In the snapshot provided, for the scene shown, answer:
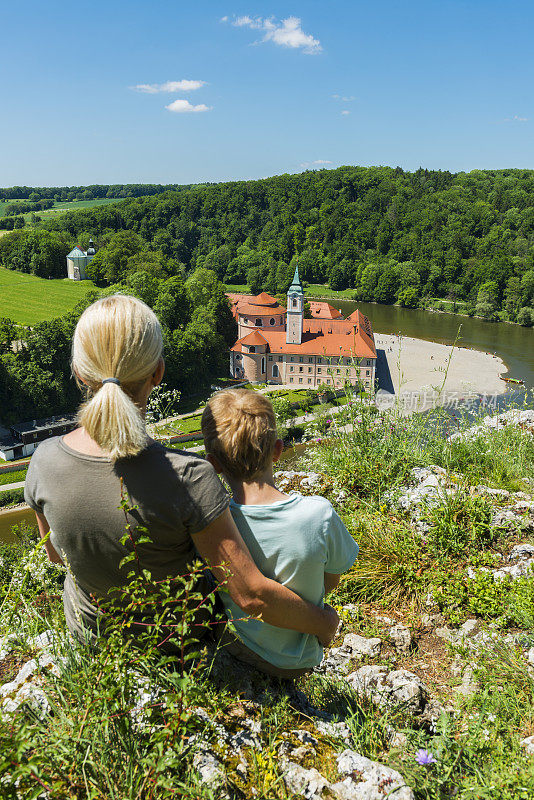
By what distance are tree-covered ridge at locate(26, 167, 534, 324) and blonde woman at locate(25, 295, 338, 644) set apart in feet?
204

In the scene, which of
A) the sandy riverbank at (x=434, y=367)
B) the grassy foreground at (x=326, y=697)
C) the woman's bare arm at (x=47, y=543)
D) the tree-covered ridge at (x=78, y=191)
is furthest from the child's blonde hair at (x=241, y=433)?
the tree-covered ridge at (x=78, y=191)

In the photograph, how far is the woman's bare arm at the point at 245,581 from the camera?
5.24ft

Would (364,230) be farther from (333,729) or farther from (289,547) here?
(333,729)

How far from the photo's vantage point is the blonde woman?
4.87 feet

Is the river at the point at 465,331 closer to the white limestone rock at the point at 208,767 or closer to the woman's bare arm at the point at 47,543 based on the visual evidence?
the woman's bare arm at the point at 47,543

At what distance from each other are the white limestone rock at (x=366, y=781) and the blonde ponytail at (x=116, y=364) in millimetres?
1151

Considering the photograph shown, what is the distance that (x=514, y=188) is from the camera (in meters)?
90.8

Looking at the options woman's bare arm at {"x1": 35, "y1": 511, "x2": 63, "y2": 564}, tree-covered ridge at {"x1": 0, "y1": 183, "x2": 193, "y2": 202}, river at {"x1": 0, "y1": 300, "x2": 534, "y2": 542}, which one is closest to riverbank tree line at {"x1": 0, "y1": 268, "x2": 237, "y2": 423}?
river at {"x1": 0, "y1": 300, "x2": 534, "y2": 542}

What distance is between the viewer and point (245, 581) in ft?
5.39

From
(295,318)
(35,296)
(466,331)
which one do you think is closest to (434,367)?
(295,318)

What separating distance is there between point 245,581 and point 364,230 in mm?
93359

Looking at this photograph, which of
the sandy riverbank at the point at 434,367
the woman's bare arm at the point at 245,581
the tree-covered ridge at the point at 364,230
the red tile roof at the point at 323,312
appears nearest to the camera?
the woman's bare arm at the point at 245,581

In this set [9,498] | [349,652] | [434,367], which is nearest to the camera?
[349,652]

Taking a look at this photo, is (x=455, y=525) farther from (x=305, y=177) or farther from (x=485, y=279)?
(x=305, y=177)
